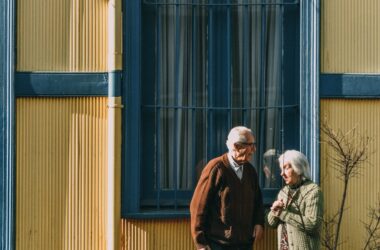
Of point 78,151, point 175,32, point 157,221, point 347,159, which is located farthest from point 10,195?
point 347,159

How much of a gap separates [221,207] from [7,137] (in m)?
1.82

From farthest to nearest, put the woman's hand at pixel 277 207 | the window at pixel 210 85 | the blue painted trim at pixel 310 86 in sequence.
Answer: the window at pixel 210 85 < the blue painted trim at pixel 310 86 < the woman's hand at pixel 277 207

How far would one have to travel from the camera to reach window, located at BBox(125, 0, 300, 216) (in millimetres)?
8961

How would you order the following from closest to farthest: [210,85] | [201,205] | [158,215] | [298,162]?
[201,205] → [298,162] → [158,215] → [210,85]

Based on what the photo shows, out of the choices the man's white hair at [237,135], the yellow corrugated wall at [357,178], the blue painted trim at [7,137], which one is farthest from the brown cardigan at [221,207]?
the blue painted trim at [7,137]

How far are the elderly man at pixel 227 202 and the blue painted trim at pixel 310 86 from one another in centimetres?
59

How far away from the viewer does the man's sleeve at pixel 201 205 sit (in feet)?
27.1

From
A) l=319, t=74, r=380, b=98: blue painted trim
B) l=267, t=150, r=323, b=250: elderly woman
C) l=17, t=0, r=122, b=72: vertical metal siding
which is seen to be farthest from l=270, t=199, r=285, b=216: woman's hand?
l=17, t=0, r=122, b=72: vertical metal siding

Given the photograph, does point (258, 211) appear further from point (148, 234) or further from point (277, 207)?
point (148, 234)

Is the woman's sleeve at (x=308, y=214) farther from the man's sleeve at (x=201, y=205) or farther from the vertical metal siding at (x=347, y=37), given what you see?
the vertical metal siding at (x=347, y=37)

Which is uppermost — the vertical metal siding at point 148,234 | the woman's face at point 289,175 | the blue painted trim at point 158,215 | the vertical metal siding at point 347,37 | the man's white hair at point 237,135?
the vertical metal siding at point 347,37

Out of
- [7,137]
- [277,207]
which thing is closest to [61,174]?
[7,137]

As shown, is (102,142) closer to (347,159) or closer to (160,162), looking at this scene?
(160,162)

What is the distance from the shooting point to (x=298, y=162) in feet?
27.6
